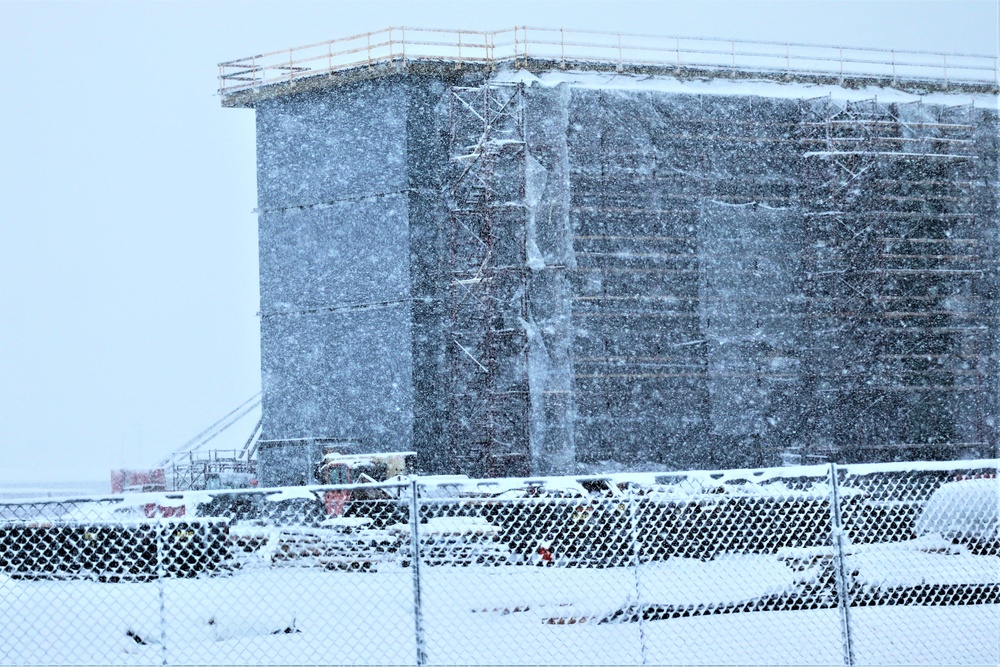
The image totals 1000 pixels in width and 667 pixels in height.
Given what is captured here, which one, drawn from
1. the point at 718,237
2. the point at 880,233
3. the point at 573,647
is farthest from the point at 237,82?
the point at 573,647

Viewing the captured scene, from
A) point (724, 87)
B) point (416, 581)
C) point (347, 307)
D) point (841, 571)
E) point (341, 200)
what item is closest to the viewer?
point (416, 581)

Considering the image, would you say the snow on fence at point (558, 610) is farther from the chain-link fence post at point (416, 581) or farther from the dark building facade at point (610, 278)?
the dark building facade at point (610, 278)

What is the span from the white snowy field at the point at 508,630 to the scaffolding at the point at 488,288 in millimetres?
15473

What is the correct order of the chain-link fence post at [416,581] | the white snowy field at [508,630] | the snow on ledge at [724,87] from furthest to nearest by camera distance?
the snow on ledge at [724,87] → the white snowy field at [508,630] → the chain-link fence post at [416,581]

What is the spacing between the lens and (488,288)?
31.9 metres

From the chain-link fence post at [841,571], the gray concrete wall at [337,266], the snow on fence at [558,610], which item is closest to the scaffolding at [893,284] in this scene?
the gray concrete wall at [337,266]

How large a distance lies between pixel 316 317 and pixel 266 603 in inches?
764

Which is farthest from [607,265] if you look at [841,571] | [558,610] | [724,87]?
[841,571]

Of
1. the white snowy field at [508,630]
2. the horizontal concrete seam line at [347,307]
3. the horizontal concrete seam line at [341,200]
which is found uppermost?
the horizontal concrete seam line at [341,200]

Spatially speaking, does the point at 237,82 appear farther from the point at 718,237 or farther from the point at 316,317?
the point at 718,237

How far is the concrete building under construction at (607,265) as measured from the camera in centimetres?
3178

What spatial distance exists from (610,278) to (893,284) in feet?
25.8

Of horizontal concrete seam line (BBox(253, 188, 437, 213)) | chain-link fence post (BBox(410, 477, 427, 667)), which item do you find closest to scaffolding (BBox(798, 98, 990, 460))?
horizontal concrete seam line (BBox(253, 188, 437, 213))

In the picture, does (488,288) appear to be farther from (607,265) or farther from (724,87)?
(724,87)
